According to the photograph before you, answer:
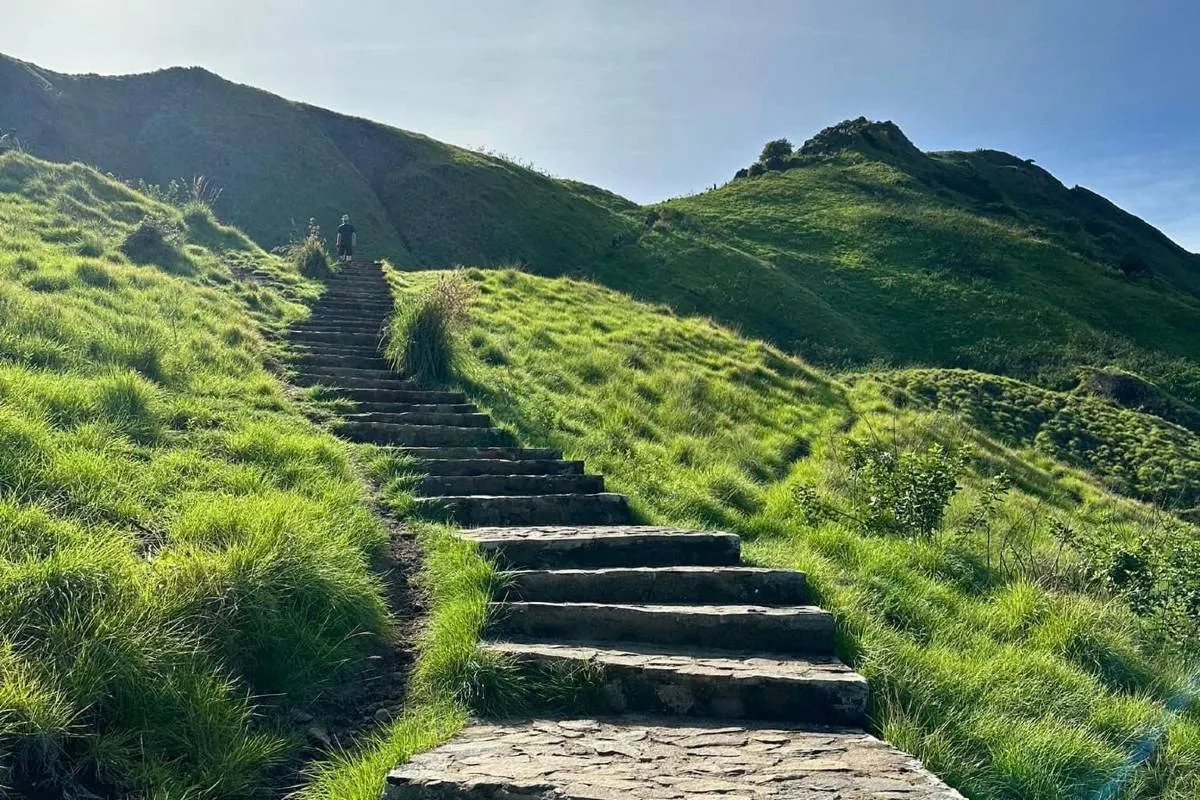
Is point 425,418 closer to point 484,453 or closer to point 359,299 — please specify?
point 484,453

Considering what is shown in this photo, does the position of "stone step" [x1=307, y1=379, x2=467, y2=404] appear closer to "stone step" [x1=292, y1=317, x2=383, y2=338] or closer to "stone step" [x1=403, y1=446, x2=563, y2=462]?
"stone step" [x1=403, y1=446, x2=563, y2=462]

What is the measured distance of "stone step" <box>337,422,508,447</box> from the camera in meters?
8.44

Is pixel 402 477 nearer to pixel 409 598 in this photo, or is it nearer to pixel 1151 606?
pixel 409 598

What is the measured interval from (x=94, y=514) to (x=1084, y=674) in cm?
662

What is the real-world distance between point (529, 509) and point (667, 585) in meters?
1.89

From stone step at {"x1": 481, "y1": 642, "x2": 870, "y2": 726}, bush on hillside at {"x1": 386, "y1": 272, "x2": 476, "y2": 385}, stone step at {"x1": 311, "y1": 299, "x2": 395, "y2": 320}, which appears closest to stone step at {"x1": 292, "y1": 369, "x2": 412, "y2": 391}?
bush on hillside at {"x1": 386, "y1": 272, "x2": 476, "y2": 385}

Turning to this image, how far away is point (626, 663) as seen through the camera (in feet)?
13.5

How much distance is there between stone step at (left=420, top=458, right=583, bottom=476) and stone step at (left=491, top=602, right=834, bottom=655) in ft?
10.3

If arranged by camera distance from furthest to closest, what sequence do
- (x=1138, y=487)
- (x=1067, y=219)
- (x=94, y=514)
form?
(x=1067, y=219) → (x=1138, y=487) → (x=94, y=514)

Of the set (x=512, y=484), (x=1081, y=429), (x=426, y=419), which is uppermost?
(x=1081, y=429)

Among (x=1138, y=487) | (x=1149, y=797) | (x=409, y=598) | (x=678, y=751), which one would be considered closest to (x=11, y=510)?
(x=409, y=598)

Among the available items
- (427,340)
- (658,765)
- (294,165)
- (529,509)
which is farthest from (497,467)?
(294,165)

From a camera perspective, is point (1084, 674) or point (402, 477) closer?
point (1084, 674)

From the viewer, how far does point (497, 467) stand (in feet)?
25.7
